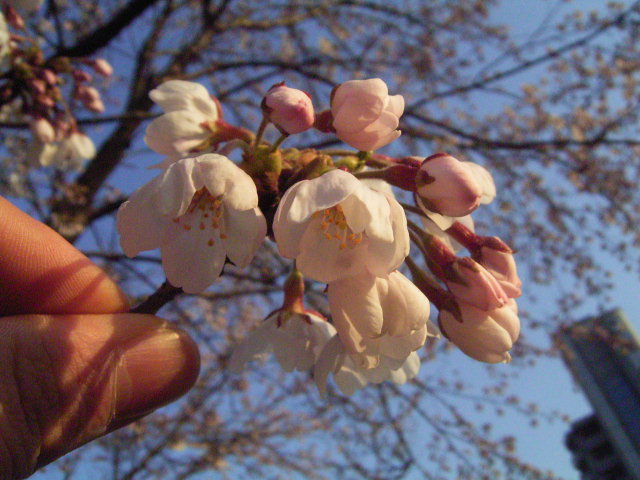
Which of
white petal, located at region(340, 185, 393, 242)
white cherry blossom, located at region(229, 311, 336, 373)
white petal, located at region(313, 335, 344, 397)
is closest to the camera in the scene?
white petal, located at region(340, 185, 393, 242)

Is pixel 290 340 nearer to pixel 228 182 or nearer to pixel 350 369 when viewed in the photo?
pixel 350 369

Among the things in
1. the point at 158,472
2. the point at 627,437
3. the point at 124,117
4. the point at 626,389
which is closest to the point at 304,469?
the point at 158,472

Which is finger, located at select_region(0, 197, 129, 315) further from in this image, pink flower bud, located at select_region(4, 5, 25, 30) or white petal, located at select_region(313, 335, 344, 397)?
pink flower bud, located at select_region(4, 5, 25, 30)

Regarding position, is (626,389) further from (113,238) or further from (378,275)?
(378,275)

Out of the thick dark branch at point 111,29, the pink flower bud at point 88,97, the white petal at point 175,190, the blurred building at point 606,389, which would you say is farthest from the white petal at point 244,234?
the blurred building at point 606,389

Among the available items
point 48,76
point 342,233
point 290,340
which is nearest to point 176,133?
point 342,233

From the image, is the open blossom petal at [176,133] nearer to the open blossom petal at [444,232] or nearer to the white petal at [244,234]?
the white petal at [244,234]

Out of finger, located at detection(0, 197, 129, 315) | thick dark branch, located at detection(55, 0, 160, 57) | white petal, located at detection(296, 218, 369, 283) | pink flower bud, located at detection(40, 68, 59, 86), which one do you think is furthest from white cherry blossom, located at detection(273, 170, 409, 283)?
thick dark branch, located at detection(55, 0, 160, 57)
